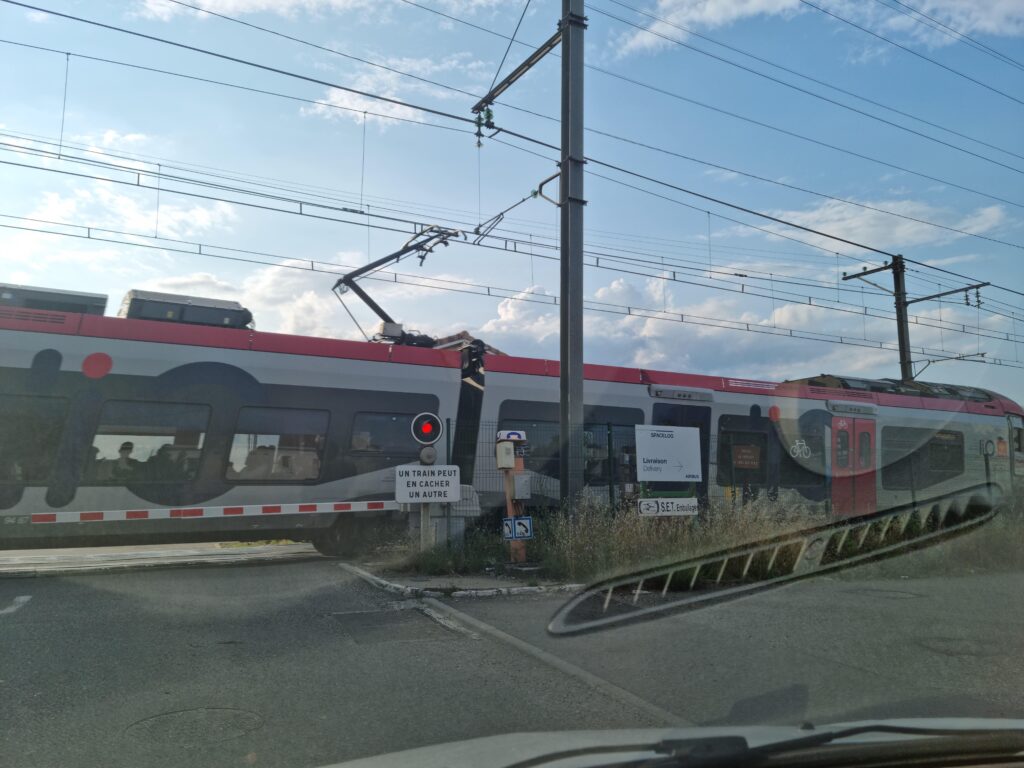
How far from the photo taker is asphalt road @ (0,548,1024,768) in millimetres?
4547

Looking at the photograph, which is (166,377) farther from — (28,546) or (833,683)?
(833,683)

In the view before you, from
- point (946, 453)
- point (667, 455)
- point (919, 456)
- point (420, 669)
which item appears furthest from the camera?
point (946, 453)

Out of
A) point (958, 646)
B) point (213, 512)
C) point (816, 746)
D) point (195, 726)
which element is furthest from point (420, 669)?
point (213, 512)

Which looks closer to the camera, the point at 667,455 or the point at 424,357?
the point at 667,455

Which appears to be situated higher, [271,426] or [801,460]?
[271,426]

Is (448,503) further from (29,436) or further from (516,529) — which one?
(29,436)

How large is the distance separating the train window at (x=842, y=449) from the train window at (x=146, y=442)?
1481 centimetres

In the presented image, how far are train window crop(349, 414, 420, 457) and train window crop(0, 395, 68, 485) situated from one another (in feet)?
→ 14.2

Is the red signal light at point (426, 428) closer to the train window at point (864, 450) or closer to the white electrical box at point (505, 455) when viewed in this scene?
the white electrical box at point (505, 455)

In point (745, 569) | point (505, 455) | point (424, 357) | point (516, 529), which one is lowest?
point (745, 569)

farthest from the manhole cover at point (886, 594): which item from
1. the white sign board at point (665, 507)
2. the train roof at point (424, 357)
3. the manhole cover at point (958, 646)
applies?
the train roof at point (424, 357)

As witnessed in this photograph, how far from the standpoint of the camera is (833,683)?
5.49m

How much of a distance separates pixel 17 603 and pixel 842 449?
1750cm

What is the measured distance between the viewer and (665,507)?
11414 mm
